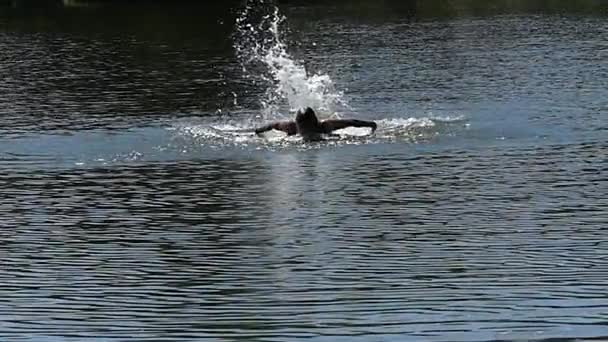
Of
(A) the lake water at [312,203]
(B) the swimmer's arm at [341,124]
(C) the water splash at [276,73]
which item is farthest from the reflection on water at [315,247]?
(C) the water splash at [276,73]

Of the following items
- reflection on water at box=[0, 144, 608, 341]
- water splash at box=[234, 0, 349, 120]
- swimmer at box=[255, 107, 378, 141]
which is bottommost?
water splash at box=[234, 0, 349, 120]

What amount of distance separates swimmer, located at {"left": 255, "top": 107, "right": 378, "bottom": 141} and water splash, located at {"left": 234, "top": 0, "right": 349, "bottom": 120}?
5917 mm

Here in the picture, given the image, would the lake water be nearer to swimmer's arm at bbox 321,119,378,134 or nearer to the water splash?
the water splash

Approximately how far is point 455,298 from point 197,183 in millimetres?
11494

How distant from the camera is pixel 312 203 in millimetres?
26000

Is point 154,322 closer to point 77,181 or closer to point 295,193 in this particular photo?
point 295,193

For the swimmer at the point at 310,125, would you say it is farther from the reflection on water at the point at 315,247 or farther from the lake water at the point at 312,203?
the reflection on water at the point at 315,247

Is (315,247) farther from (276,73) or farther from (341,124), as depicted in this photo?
(276,73)

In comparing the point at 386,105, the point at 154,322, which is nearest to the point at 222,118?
the point at 386,105

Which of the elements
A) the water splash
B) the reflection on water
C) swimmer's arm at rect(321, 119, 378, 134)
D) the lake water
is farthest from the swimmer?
the water splash

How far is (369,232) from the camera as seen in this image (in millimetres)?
23047

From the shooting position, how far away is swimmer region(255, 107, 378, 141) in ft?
111

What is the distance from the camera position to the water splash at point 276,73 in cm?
4288

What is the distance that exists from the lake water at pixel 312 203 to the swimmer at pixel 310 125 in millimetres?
351
